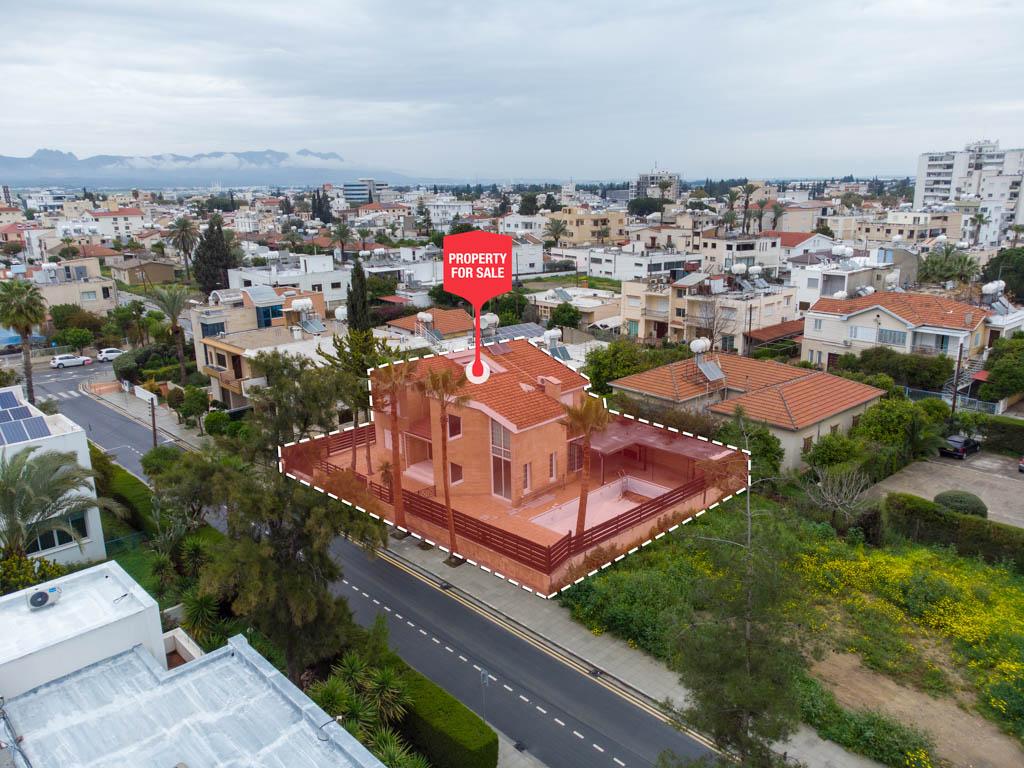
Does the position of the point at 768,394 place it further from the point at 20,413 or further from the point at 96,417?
the point at 96,417

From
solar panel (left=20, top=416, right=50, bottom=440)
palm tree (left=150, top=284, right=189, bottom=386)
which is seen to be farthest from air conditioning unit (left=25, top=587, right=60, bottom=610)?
palm tree (left=150, top=284, right=189, bottom=386)

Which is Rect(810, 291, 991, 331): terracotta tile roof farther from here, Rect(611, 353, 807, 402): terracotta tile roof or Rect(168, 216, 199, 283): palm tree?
Rect(168, 216, 199, 283): palm tree

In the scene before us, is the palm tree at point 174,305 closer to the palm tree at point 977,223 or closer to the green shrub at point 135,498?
the green shrub at point 135,498

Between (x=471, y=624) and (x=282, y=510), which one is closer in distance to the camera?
(x=282, y=510)

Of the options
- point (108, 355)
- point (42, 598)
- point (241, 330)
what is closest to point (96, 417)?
point (241, 330)

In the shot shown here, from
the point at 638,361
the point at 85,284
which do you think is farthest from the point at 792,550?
the point at 85,284

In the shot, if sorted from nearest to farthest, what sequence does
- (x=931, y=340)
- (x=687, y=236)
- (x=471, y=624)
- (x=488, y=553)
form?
(x=471, y=624) → (x=488, y=553) → (x=931, y=340) → (x=687, y=236)

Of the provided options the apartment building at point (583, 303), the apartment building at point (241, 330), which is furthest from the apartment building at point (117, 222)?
the apartment building at point (241, 330)

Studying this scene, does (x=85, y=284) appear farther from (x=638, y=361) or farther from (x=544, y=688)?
(x=544, y=688)
